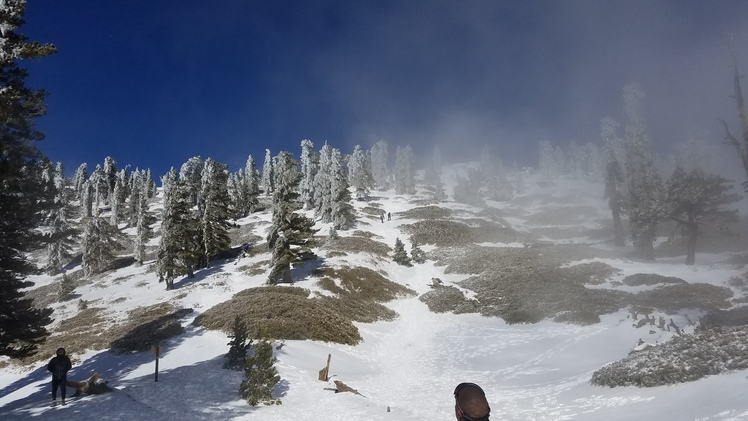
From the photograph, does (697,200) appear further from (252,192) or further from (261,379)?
(252,192)

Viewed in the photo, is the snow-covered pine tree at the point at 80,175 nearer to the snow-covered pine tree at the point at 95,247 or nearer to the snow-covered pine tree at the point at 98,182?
the snow-covered pine tree at the point at 98,182

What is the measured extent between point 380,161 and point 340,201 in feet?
365

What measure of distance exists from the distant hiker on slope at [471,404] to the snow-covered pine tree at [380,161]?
162 metres

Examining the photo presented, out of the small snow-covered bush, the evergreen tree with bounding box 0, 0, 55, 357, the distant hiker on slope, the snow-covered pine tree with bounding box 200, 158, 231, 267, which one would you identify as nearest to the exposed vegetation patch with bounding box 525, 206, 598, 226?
the small snow-covered bush

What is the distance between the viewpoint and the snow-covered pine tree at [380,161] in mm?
170375

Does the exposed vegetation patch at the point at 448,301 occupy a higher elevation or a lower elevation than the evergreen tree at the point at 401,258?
lower

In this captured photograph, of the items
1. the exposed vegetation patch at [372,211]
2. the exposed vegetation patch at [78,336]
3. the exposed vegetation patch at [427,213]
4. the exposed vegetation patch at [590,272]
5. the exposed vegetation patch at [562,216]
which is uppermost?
the exposed vegetation patch at [372,211]

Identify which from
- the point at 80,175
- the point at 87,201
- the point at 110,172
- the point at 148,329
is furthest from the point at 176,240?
the point at 80,175

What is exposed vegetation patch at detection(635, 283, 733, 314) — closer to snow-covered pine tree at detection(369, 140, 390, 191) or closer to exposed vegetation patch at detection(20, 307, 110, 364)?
exposed vegetation patch at detection(20, 307, 110, 364)

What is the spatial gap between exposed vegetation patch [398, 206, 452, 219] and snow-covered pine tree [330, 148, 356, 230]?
13.0 m

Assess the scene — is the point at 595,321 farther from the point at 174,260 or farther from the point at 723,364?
the point at 174,260

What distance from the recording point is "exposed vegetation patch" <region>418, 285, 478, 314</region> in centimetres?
3384

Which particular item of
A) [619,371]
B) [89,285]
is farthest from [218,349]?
[89,285]

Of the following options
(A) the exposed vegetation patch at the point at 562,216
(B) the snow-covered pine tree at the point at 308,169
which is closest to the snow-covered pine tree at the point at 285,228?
(B) the snow-covered pine tree at the point at 308,169
